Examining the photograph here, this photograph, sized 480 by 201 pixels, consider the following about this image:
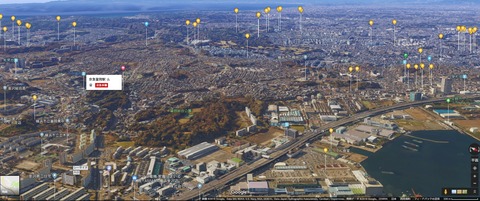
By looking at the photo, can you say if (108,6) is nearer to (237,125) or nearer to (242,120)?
(242,120)

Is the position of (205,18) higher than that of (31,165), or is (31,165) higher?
(205,18)

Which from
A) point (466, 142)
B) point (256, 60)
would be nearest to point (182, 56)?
point (256, 60)

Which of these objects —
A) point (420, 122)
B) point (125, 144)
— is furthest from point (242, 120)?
point (420, 122)

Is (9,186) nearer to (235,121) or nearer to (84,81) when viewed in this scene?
(235,121)

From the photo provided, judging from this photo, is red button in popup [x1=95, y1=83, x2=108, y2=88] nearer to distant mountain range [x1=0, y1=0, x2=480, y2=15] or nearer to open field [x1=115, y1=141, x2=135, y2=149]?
open field [x1=115, y1=141, x2=135, y2=149]

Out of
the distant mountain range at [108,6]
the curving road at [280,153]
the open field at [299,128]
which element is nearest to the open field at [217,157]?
the curving road at [280,153]

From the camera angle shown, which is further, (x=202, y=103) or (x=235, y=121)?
(x=202, y=103)

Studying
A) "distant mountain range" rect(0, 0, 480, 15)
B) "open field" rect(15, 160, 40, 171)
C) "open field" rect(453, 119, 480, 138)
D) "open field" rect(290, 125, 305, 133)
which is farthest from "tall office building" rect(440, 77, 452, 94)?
"distant mountain range" rect(0, 0, 480, 15)
